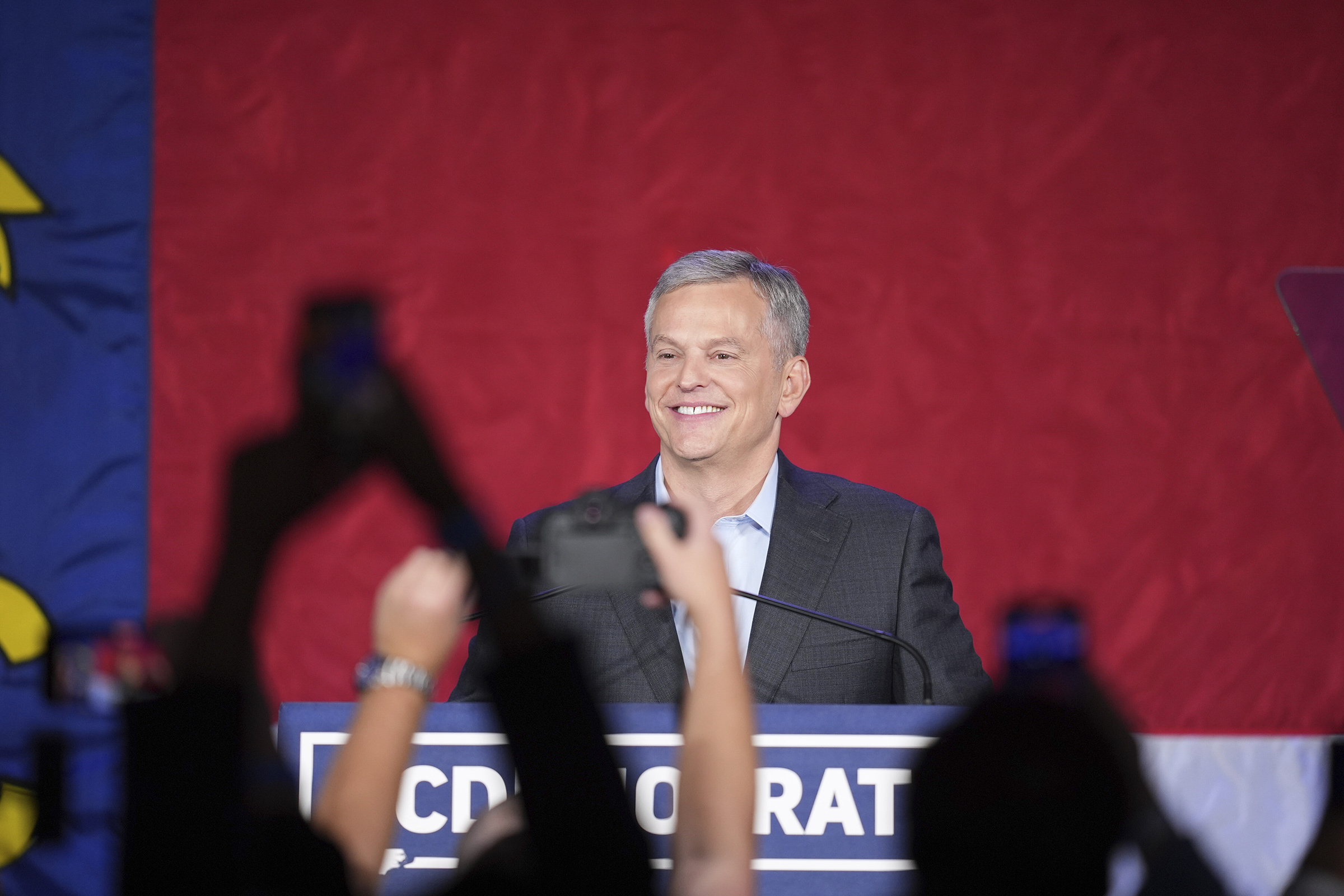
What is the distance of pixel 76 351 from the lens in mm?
2170

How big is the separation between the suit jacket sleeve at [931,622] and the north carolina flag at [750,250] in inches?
26.4

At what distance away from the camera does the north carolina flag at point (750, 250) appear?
2172 millimetres

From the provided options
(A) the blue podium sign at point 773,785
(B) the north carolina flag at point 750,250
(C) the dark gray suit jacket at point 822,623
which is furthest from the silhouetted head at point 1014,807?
(B) the north carolina flag at point 750,250

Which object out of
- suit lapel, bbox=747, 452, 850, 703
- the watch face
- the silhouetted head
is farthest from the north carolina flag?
→ the watch face

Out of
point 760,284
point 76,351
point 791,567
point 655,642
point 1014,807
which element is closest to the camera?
point 1014,807

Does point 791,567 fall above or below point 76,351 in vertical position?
below

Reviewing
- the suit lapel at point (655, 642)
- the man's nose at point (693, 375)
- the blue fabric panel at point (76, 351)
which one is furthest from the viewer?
the blue fabric panel at point (76, 351)

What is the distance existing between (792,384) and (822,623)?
422 mm

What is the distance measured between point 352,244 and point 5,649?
1009mm

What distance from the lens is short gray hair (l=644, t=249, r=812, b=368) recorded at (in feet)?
5.03

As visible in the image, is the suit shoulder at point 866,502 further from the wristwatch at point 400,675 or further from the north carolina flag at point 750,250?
the wristwatch at point 400,675

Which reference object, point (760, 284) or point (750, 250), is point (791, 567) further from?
point (750, 250)

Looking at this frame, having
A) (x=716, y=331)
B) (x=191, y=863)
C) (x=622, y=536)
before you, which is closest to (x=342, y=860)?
(x=191, y=863)

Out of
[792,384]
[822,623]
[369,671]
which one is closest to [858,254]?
[792,384]
